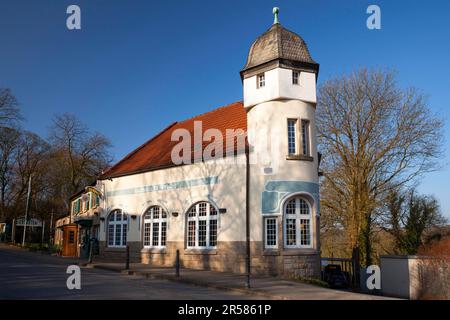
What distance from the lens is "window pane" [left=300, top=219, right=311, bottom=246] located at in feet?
64.1

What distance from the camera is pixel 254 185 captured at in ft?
65.0

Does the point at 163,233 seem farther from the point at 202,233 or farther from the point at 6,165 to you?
the point at 6,165

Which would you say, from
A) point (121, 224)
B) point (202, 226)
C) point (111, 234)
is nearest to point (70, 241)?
point (111, 234)

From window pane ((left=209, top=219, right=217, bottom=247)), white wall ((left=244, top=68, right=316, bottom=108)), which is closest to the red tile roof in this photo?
white wall ((left=244, top=68, right=316, bottom=108))

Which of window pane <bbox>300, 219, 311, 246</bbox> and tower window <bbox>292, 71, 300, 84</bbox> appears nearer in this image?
window pane <bbox>300, 219, 311, 246</bbox>

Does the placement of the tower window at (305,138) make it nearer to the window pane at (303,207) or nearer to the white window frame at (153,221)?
the window pane at (303,207)

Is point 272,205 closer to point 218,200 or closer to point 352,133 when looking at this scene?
point 218,200

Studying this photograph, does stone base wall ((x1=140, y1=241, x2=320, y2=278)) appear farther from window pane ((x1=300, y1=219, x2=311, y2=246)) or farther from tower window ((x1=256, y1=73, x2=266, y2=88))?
tower window ((x1=256, y1=73, x2=266, y2=88))

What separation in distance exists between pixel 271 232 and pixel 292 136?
472 cm

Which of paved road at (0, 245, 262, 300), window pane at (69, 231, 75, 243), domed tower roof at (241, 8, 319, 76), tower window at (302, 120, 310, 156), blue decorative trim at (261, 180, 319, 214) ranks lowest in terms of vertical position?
paved road at (0, 245, 262, 300)

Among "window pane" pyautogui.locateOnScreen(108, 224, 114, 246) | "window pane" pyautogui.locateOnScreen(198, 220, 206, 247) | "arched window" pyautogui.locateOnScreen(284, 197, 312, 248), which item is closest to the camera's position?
"arched window" pyautogui.locateOnScreen(284, 197, 312, 248)

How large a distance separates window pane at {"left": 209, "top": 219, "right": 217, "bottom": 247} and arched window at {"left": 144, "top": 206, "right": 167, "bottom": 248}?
11.4 feet

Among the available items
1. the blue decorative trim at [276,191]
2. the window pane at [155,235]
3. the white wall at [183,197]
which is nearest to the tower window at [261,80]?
the white wall at [183,197]

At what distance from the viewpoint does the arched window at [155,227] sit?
77.9 feet
